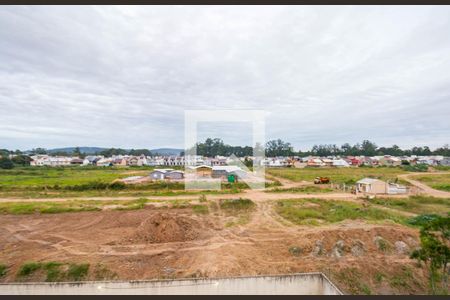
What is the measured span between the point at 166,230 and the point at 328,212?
9930mm

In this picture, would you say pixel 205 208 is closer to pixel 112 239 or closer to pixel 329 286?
pixel 112 239

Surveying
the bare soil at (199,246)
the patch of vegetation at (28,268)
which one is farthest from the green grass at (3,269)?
the patch of vegetation at (28,268)

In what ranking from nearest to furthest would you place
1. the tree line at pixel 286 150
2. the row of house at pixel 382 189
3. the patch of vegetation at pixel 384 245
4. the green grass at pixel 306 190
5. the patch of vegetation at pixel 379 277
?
the patch of vegetation at pixel 379 277 → the patch of vegetation at pixel 384 245 → the row of house at pixel 382 189 → the green grass at pixel 306 190 → the tree line at pixel 286 150

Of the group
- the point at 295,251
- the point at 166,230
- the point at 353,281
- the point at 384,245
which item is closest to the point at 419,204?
the point at 384,245

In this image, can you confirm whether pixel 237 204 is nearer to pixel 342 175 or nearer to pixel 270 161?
pixel 342 175

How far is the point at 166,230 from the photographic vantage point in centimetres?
1163

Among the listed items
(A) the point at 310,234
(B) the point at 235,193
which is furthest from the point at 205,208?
(A) the point at 310,234

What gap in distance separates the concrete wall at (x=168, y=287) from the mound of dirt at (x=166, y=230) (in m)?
4.23

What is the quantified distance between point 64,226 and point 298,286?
1272 cm

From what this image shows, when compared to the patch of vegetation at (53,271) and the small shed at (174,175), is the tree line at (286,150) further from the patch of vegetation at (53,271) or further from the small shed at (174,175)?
the patch of vegetation at (53,271)

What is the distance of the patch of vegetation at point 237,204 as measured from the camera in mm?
16734

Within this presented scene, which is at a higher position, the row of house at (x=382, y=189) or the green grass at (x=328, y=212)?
the row of house at (x=382, y=189)

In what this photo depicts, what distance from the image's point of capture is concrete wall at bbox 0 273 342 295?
273 inches

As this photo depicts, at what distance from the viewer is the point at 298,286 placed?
7.42 m
